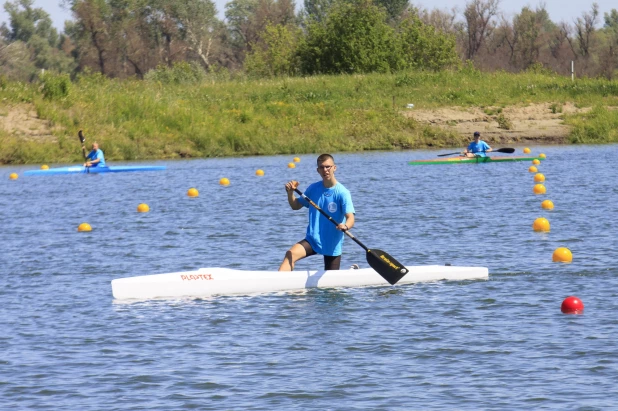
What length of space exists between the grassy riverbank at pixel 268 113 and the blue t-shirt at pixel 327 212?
30.3 m

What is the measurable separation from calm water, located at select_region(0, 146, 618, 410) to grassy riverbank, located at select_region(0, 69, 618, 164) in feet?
68.8

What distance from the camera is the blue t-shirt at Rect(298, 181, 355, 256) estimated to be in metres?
13.0

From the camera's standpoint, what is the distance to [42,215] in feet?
79.0

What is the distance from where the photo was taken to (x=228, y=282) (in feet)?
42.6

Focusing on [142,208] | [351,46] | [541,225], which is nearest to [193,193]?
[142,208]

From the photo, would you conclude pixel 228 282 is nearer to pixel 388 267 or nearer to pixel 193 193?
pixel 388 267

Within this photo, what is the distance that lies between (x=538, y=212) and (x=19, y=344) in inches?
536

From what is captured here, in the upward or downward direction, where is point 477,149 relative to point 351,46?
downward

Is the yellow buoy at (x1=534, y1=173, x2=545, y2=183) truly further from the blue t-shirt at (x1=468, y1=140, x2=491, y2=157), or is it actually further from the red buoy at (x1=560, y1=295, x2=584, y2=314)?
the red buoy at (x1=560, y1=295, x2=584, y2=314)

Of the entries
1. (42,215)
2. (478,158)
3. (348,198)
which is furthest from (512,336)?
(478,158)

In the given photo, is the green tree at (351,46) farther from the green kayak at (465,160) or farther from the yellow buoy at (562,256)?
the yellow buoy at (562,256)

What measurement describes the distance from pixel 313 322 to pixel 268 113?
37217 mm

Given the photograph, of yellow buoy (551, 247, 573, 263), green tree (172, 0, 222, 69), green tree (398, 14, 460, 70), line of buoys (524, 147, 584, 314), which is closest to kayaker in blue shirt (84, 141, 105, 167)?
line of buoys (524, 147, 584, 314)

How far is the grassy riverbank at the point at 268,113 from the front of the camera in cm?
4422
